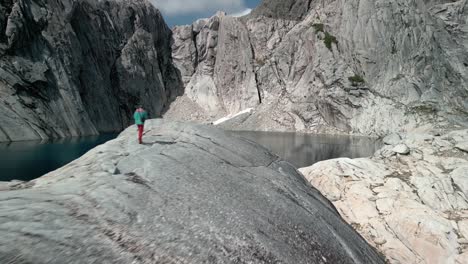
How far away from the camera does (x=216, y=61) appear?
13438cm

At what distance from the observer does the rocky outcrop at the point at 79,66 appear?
64812 millimetres

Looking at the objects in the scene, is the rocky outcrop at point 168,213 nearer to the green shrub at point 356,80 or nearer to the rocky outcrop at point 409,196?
the rocky outcrop at point 409,196

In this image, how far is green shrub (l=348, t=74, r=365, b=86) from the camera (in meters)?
99.2

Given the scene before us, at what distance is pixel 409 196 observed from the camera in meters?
19.8

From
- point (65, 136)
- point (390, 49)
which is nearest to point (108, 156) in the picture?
point (65, 136)

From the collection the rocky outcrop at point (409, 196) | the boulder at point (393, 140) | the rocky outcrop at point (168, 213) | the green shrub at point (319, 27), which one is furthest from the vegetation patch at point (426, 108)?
the rocky outcrop at point (168, 213)

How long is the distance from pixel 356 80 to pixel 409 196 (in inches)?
3384

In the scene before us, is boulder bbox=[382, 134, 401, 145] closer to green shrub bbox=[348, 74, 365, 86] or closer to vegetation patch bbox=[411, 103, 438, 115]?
vegetation patch bbox=[411, 103, 438, 115]

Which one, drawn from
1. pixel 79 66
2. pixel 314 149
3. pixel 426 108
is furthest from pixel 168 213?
pixel 426 108

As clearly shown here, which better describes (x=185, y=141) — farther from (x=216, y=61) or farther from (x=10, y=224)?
(x=216, y=61)

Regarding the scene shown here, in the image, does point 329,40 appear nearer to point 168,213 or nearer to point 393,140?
point 393,140

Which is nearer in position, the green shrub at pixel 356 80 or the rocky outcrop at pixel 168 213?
the rocky outcrop at pixel 168 213

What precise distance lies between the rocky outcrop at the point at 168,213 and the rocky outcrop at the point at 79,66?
55.4 m

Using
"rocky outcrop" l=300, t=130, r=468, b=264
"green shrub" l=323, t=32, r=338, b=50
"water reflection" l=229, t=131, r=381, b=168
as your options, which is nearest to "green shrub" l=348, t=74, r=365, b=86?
"green shrub" l=323, t=32, r=338, b=50
